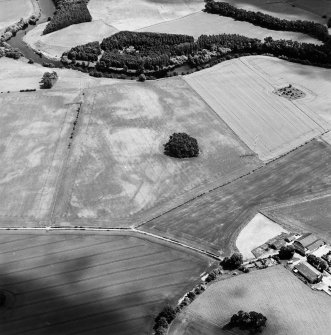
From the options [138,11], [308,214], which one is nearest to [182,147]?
[308,214]

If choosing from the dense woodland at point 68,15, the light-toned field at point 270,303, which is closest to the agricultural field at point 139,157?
the light-toned field at point 270,303

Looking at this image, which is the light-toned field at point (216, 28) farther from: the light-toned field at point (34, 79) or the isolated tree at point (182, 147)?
the isolated tree at point (182, 147)

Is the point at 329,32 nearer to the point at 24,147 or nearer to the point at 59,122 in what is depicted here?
the point at 59,122

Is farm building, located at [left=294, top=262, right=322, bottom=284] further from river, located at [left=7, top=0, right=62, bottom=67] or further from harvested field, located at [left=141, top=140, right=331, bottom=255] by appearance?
river, located at [left=7, top=0, right=62, bottom=67]

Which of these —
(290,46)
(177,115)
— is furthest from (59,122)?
(290,46)

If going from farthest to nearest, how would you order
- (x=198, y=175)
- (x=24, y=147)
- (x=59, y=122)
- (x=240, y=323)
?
(x=59, y=122) → (x=24, y=147) → (x=198, y=175) → (x=240, y=323)

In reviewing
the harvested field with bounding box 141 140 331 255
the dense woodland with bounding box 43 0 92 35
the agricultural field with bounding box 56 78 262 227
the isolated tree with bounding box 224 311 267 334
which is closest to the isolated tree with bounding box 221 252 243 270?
the harvested field with bounding box 141 140 331 255
